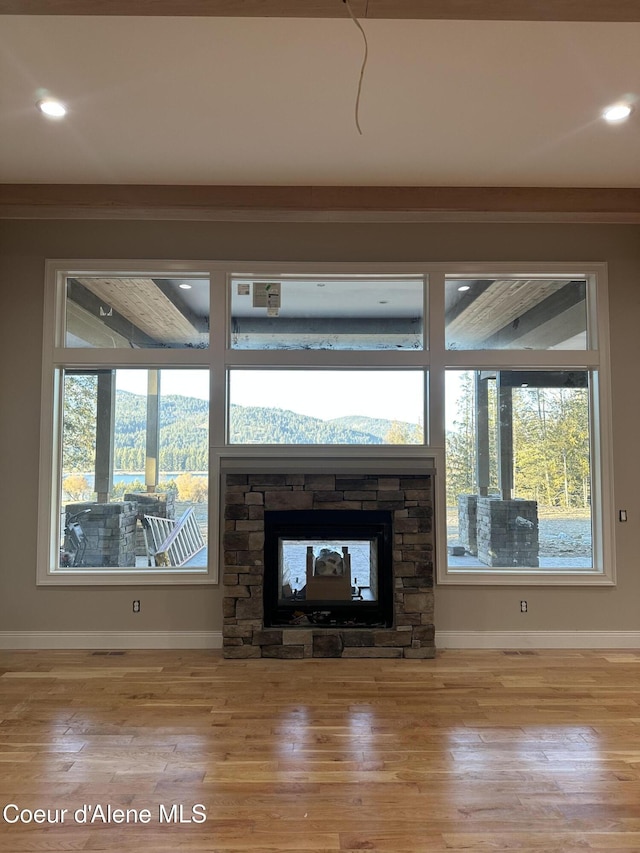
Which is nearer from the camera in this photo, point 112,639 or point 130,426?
point 112,639

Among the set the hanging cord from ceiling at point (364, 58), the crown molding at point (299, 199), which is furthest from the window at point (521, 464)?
the hanging cord from ceiling at point (364, 58)

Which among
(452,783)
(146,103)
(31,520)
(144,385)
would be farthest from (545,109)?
(31,520)

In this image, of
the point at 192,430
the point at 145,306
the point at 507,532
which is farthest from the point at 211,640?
the point at 145,306

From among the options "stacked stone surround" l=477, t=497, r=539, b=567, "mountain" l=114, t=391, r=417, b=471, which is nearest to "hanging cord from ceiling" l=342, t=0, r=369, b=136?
"mountain" l=114, t=391, r=417, b=471

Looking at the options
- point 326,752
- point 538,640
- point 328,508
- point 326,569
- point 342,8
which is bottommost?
point 326,752

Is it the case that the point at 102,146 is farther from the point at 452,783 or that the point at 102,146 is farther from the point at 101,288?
the point at 452,783

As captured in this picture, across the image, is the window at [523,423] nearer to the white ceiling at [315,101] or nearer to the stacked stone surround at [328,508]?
the stacked stone surround at [328,508]

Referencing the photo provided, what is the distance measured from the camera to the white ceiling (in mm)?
2541

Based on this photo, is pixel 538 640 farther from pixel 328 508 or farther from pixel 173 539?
pixel 173 539

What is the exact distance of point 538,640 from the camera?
403 centimetres

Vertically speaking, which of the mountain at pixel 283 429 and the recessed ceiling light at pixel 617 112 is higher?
the recessed ceiling light at pixel 617 112

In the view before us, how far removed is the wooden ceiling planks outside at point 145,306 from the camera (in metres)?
4.20

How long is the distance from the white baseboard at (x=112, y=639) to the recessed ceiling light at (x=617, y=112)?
419 cm

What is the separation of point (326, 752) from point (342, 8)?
315 cm
